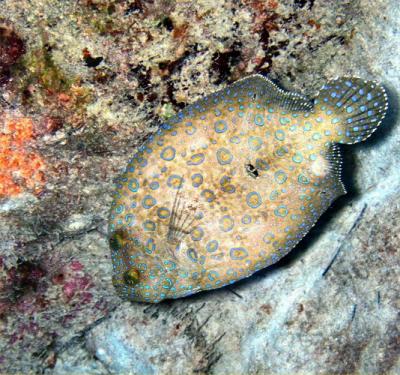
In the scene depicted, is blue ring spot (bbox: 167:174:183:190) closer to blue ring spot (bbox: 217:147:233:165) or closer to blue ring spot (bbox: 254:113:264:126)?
blue ring spot (bbox: 217:147:233:165)

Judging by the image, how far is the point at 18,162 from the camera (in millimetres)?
4141

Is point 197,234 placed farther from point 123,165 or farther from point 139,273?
point 123,165

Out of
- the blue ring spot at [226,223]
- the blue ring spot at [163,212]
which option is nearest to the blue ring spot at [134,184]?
the blue ring spot at [163,212]

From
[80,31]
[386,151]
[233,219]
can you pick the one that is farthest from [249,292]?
[80,31]

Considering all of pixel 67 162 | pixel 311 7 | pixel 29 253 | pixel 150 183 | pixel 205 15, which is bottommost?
pixel 29 253

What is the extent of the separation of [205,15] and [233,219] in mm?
2125

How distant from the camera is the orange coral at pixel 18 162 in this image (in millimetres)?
3936

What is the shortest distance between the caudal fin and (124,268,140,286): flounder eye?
254 centimetres

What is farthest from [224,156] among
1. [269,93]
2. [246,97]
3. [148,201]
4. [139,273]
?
[139,273]

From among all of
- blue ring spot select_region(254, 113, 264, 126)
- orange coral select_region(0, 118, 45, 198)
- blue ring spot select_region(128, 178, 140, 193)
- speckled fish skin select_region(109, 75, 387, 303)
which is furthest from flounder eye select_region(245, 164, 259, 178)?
orange coral select_region(0, 118, 45, 198)

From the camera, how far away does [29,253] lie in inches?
191

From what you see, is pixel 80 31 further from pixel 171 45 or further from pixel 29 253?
pixel 29 253

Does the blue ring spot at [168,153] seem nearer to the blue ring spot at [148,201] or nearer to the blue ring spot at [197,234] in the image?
the blue ring spot at [148,201]

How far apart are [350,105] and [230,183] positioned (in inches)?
58.7
